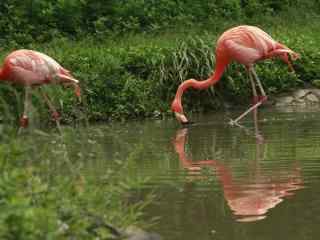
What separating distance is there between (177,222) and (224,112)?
319 inches

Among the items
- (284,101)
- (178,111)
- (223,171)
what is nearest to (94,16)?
(284,101)

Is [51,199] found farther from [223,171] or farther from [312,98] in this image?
[312,98]

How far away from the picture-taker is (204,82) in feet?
45.0

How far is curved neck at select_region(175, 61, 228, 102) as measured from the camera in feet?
44.9

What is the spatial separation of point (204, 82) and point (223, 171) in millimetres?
4937

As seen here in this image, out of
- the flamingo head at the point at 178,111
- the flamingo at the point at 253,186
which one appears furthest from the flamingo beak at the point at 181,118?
the flamingo at the point at 253,186

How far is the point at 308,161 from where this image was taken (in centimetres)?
919

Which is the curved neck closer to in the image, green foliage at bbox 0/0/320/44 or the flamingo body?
the flamingo body

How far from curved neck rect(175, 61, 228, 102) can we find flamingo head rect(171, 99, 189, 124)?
0.10 m

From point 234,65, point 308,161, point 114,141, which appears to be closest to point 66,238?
point 308,161

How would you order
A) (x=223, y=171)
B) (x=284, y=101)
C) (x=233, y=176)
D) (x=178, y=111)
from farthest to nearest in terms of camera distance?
(x=284, y=101), (x=178, y=111), (x=223, y=171), (x=233, y=176)

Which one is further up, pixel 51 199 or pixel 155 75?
pixel 155 75

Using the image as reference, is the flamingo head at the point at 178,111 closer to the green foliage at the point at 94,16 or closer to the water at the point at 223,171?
the water at the point at 223,171

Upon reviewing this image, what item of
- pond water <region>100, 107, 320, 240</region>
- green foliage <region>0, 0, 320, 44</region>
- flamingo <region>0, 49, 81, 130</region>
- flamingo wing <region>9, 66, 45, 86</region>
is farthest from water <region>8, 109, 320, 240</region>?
green foliage <region>0, 0, 320, 44</region>
